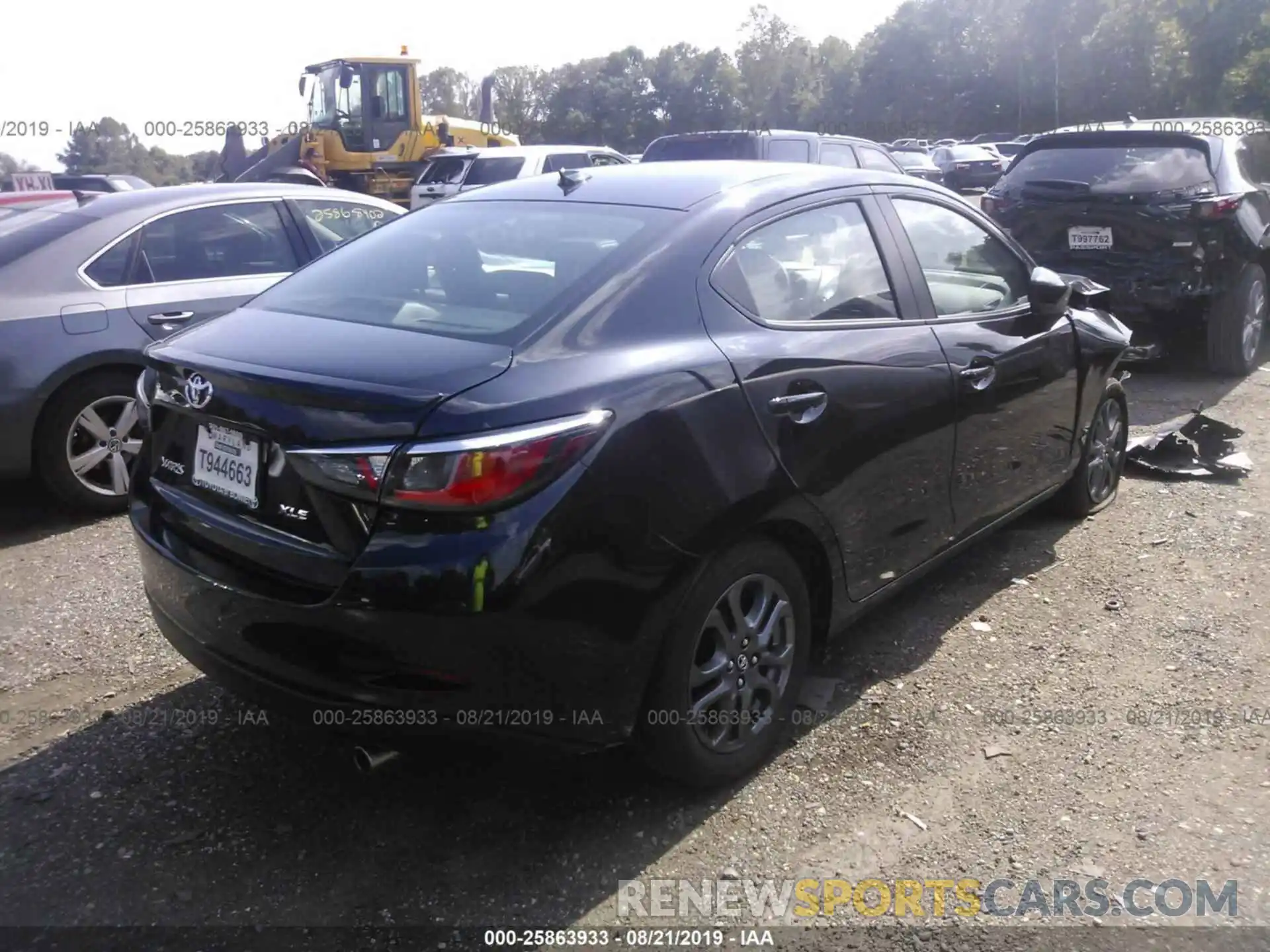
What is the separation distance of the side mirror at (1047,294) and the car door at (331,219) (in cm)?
354

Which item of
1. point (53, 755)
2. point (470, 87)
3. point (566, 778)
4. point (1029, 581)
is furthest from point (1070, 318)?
point (470, 87)

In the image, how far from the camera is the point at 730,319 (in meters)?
3.13

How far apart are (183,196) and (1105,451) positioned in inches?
194

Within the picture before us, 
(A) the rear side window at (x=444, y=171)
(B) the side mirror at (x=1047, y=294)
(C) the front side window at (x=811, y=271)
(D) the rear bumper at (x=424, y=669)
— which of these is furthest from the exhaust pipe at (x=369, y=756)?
(A) the rear side window at (x=444, y=171)

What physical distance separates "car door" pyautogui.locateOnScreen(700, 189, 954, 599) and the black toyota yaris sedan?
0.01 meters

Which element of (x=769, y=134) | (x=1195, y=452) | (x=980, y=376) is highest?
(x=769, y=134)

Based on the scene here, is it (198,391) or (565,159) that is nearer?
(198,391)

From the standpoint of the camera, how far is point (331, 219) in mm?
6617

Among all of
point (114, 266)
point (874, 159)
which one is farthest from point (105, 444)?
point (874, 159)

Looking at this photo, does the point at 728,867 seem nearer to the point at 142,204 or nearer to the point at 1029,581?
the point at 1029,581

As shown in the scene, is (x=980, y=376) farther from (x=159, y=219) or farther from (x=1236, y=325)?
(x=1236, y=325)

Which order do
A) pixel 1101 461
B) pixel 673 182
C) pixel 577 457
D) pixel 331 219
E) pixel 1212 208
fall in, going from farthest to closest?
pixel 1212 208, pixel 331 219, pixel 1101 461, pixel 673 182, pixel 577 457

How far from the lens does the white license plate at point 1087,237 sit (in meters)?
7.95
